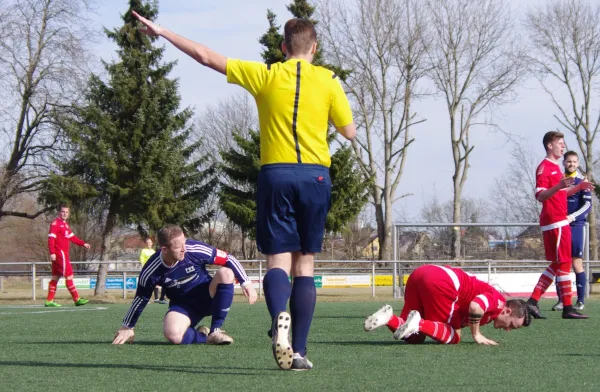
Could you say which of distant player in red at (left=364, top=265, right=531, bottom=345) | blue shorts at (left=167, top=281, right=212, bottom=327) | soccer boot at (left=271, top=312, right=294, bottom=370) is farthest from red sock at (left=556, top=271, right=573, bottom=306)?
soccer boot at (left=271, top=312, right=294, bottom=370)

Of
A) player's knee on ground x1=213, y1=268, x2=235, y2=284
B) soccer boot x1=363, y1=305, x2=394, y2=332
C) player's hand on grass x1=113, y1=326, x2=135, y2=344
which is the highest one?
player's knee on ground x1=213, y1=268, x2=235, y2=284

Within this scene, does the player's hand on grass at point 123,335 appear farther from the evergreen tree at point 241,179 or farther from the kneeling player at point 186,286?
the evergreen tree at point 241,179

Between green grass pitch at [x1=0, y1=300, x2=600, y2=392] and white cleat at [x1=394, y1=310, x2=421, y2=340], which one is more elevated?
white cleat at [x1=394, y1=310, x2=421, y2=340]

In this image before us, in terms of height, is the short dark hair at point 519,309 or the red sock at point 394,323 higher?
the short dark hair at point 519,309

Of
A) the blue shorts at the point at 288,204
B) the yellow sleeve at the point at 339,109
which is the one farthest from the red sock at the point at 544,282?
the blue shorts at the point at 288,204

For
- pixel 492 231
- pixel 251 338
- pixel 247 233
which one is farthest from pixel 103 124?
pixel 251 338

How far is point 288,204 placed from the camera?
4.71 meters

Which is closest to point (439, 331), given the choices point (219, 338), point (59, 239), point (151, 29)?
point (219, 338)

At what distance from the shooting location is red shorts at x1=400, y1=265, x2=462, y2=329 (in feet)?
21.2

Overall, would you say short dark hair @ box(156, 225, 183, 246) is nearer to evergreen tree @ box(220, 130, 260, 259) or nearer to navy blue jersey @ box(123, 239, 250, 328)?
navy blue jersey @ box(123, 239, 250, 328)

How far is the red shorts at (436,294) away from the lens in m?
6.47

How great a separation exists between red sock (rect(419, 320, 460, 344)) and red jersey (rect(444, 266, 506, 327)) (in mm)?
153

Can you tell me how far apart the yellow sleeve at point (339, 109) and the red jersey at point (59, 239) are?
525 inches

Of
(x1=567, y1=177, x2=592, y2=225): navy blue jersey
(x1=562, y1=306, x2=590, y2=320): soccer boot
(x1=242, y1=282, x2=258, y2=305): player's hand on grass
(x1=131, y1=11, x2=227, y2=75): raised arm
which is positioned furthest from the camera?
(x1=567, y1=177, x2=592, y2=225): navy blue jersey
